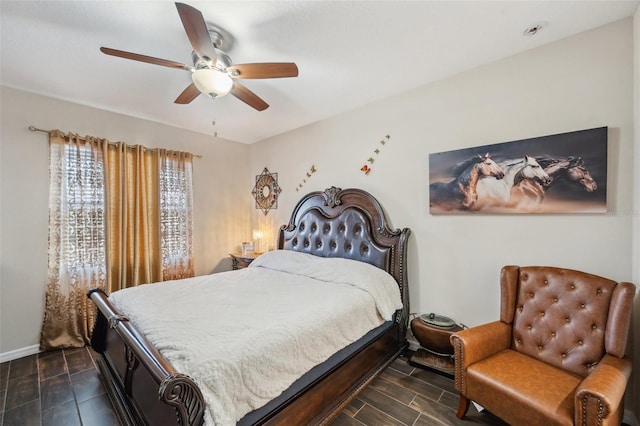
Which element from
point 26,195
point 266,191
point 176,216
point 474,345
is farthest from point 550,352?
point 26,195

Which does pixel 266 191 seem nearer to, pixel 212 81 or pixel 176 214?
pixel 176 214

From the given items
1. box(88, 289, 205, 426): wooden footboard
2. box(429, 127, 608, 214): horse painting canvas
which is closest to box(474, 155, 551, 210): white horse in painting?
box(429, 127, 608, 214): horse painting canvas

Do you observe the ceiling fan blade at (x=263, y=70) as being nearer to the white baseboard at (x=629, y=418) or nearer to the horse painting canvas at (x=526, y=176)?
the horse painting canvas at (x=526, y=176)

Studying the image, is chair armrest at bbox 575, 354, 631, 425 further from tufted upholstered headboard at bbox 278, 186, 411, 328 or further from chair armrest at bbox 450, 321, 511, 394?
tufted upholstered headboard at bbox 278, 186, 411, 328

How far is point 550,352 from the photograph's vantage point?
5.71ft

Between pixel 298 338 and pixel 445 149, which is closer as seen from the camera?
pixel 298 338

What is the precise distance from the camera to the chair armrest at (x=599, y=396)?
1.15m

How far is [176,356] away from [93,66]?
250cm

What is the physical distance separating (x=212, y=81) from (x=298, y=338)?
178 centimetres

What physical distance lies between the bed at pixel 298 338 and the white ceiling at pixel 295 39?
133 centimetres

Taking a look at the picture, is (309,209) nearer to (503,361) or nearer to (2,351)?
(503,361)

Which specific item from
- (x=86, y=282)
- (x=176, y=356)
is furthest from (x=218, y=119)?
(x=176, y=356)

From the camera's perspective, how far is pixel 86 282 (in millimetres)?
2951

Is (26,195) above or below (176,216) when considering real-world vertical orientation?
above
